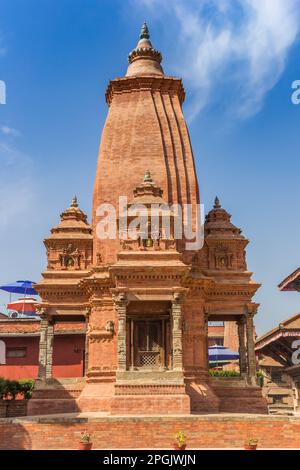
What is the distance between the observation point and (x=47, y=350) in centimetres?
2712

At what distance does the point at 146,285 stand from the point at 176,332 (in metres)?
2.33

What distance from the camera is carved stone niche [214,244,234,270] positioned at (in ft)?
94.4

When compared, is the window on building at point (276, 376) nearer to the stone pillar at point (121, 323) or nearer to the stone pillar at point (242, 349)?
the stone pillar at point (242, 349)

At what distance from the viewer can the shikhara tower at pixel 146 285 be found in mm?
22531

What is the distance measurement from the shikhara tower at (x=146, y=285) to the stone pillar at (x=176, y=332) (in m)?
0.04

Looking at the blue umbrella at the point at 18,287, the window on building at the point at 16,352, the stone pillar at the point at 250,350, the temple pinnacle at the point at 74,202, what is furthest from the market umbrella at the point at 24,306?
the stone pillar at the point at 250,350

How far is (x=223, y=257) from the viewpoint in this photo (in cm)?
2903

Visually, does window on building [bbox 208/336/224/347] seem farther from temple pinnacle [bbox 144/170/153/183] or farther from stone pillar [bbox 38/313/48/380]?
temple pinnacle [bbox 144/170/153/183]

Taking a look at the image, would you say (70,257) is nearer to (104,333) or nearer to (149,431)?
(104,333)

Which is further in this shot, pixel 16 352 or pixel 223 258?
pixel 16 352

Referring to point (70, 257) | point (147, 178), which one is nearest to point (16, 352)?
point (70, 257)
